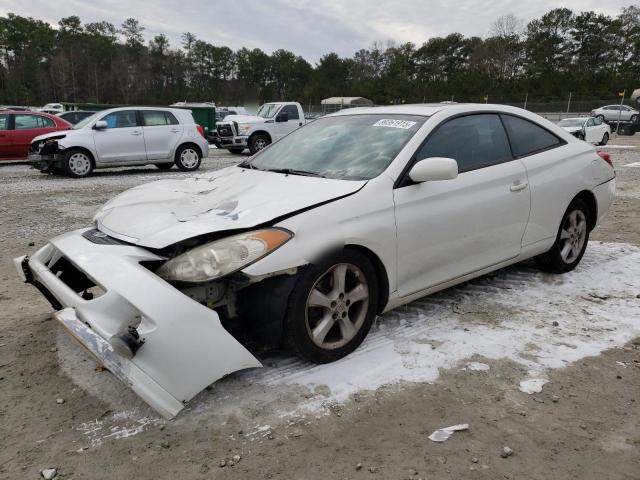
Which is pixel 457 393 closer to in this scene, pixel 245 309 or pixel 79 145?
pixel 245 309

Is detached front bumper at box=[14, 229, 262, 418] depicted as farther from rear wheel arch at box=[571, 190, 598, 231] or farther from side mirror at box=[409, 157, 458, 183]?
rear wheel arch at box=[571, 190, 598, 231]

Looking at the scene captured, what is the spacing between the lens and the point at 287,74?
85.9 meters

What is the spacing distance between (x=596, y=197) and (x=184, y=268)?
3.94m

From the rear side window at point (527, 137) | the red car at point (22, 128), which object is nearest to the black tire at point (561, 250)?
the rear side window at point (527, 137)

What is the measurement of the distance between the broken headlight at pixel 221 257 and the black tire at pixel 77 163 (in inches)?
417

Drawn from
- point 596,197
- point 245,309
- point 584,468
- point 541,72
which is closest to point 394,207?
point 245,309

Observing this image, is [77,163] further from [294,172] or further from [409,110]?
[409,110]

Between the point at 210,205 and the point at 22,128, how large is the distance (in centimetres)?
1333

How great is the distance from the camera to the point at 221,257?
2611 millimetres

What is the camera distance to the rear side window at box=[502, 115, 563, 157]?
165 inches

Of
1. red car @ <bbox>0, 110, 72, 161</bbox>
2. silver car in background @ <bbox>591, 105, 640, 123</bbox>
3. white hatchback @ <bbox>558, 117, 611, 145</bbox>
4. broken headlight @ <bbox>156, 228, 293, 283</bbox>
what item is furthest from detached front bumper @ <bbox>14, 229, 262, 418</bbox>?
silver car in background @ <bbox>591, 105, 640, 123</bbox>

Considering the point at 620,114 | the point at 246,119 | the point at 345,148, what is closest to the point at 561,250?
the point at 345,148

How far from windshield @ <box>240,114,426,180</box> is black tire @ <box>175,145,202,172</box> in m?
9.64

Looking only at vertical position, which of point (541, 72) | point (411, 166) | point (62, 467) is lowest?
point (62, 467)
